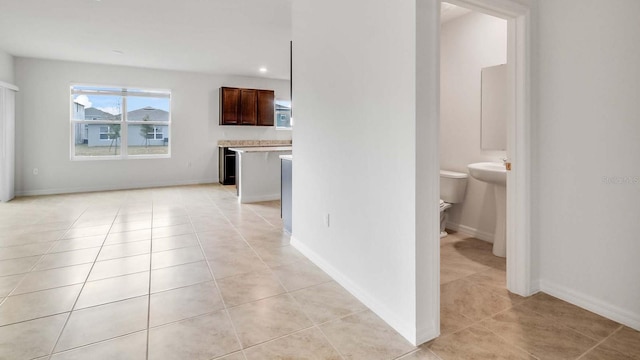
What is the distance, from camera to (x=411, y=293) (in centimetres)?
175

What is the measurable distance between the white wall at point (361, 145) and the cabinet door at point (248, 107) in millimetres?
5017

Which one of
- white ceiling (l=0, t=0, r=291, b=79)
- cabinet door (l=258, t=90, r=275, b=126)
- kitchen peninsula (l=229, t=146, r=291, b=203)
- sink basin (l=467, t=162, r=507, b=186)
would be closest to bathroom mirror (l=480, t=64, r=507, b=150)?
sink basin (l=467, t=162, r=507, b=186)

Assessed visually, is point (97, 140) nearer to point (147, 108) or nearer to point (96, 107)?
point (96, 107)

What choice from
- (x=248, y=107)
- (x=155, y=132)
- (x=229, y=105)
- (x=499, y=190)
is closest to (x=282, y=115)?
(x=248, y=107)

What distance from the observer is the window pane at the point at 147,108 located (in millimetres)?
7142

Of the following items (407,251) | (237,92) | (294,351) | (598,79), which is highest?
(237,92)

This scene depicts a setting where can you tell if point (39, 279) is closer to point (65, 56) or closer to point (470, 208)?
point (470, 208)

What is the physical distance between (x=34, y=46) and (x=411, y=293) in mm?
6813

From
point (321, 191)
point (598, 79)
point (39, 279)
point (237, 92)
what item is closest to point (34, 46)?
point (237, 92)

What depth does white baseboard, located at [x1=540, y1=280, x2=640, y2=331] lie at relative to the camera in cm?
188

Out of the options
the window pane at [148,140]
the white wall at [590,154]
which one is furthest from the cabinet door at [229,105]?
the white wall at [590,154]

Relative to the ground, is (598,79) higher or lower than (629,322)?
higher

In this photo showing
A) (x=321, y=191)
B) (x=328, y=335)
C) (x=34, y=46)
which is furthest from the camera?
(x=34, y=46)

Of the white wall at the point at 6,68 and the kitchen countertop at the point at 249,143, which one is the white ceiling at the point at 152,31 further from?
the kitchen countertop at the point at 249,143
